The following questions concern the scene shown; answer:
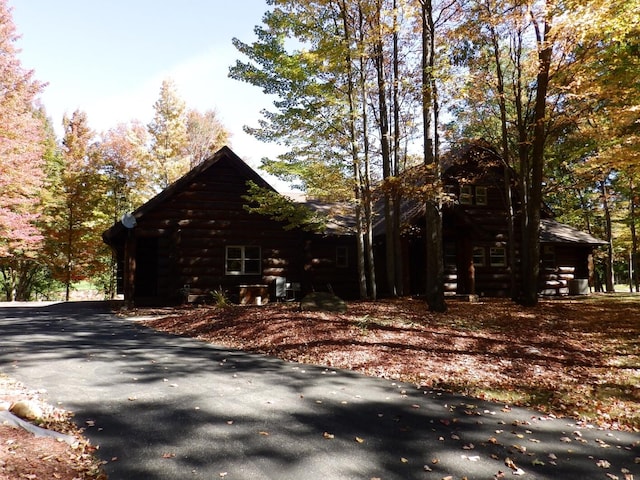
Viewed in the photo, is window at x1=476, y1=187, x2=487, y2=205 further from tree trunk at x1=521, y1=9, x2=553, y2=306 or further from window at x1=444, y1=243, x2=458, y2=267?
tree trunk at x1=521, y1=9, x2=553, y2=306

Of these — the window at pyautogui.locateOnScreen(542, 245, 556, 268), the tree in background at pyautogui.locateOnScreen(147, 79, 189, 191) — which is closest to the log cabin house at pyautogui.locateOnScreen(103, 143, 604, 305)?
the window at pyautogui.locateOnScreen(542, 245, 556, 268)

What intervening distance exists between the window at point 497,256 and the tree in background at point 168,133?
23.4 metres

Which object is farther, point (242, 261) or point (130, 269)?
point (242, 261)

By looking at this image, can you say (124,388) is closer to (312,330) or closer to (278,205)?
(312,330)

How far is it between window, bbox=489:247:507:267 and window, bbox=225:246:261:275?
13617mm

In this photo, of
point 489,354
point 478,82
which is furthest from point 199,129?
point 489,354

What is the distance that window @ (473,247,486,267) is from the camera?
2456 centimetres

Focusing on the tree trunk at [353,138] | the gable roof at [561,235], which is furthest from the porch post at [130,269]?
the gable roof at [561,235]

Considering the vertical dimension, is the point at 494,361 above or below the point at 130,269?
below

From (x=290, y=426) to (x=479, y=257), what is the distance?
21.6 m

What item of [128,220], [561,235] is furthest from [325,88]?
[561,235]

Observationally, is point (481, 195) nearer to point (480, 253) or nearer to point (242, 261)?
point (480, 253)

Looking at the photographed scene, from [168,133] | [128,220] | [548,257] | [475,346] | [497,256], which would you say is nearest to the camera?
[475,346]

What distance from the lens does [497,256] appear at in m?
24.9
